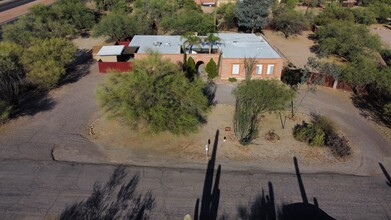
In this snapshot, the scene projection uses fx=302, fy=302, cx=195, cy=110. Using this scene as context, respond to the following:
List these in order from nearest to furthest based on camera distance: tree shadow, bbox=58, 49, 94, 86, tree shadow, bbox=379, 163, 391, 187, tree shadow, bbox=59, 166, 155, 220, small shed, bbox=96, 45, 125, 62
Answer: tree shadow, bbox=59, 166, 155, 220 → tree shadow, bbox=379, 163, 391, 187 → tree shadow, bbox=58, 49, 94, 86 → small shed, bbox=96, 45, 125, 62

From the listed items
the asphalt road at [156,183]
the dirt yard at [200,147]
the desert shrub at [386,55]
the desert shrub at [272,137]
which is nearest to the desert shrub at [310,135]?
the dirt yard at [200,147]

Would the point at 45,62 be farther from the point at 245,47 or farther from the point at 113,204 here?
the point at 245,47

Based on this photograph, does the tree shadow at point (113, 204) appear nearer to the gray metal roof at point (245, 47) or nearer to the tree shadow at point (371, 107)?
the gray metal roof at point (245, 47)

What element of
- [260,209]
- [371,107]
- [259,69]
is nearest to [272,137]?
[260,209]

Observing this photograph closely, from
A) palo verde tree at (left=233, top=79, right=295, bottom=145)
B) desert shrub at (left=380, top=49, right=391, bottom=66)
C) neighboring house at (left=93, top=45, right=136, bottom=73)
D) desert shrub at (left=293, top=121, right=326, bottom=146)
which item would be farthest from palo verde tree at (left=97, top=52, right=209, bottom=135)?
desert shrub at (left=380, top=49, right=391, bottom=66)

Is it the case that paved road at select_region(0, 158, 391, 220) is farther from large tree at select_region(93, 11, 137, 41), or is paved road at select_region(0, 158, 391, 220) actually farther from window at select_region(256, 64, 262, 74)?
large tree at select_region(93, 11, 137, 41)
